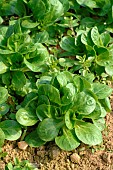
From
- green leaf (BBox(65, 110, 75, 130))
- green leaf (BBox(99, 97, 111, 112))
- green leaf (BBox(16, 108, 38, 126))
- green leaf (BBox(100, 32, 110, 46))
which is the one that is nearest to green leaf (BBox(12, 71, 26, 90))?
green leaf (BBox(16, 108, 38, 126))

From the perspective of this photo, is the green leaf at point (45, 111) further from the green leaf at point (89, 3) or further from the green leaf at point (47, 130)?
the green leaf at point (89, 3)

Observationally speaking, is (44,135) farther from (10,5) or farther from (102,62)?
(10,5)

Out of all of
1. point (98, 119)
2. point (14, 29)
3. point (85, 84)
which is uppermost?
point (14, 29)

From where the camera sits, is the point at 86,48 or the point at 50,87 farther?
the point at 86,48

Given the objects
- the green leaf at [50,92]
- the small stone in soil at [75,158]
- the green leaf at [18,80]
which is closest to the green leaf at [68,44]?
the green leaf at [18,80]

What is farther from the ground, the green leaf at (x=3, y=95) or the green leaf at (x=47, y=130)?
the green leaf at (x=3, y=95)

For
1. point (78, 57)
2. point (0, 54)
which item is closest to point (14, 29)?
point (0, 54)

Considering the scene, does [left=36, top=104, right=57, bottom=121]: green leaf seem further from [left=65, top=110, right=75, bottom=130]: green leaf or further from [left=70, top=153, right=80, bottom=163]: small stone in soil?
[left=70, top=153, right=80, bottom=163]: small stone in soil
